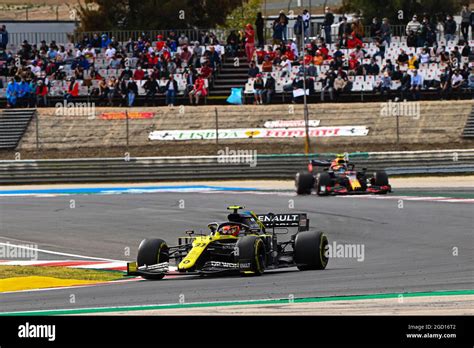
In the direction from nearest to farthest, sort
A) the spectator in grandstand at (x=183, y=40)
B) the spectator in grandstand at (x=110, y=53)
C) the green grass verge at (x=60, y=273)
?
the green grass verge at (x=60, y=273)
the spectator in grandstand at (x=110, y=53)
the spectator in grandstand at (x=183, y=40)

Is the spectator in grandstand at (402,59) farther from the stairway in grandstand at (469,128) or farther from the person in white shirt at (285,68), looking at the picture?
the person in white shirt at (285,68)

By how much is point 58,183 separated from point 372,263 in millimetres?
18788

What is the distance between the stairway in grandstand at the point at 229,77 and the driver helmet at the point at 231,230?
81.8 ft

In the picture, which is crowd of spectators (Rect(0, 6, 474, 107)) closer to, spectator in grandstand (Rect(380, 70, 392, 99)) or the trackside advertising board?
spectator in grandstand (Rect(380, 70, 392, 99))

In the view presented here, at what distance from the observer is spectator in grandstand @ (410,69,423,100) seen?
36.8 m

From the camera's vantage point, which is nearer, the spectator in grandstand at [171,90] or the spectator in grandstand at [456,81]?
the spectator in grandstand at [456,81]

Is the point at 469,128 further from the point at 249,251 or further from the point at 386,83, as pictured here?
the point at 249,251

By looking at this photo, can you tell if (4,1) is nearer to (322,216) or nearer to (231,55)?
(231,55)

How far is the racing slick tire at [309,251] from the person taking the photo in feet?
48.8

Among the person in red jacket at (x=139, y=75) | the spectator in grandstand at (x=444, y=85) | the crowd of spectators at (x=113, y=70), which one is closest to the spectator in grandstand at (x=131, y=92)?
the crowd of spectators at (x=113, y=70)

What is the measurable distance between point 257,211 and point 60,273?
873 cm

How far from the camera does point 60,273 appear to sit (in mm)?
16156

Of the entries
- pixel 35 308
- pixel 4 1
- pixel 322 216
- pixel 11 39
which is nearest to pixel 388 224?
pixel 322 216

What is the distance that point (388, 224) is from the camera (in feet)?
70.0
